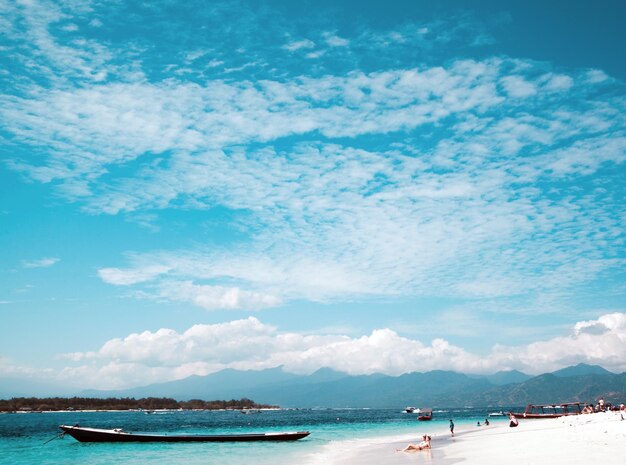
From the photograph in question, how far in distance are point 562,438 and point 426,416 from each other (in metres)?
91.2

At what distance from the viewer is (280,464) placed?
37906 millimetres

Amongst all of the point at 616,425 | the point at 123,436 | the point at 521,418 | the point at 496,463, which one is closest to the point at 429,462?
the point at 496,463

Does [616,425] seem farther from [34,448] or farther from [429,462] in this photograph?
[34,448]

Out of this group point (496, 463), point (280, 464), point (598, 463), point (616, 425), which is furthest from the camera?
point (280, 464)

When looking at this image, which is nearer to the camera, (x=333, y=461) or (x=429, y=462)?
(x=429, y=462)

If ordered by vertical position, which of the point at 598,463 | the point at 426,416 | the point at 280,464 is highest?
the point at 598,463

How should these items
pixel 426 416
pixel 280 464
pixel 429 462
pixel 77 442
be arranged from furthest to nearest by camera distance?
1. pixel 426 416
2. pixel 77 442
3. pixel 280 464
4. pixel 429 462

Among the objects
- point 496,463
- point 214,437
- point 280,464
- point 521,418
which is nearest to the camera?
point 496,463

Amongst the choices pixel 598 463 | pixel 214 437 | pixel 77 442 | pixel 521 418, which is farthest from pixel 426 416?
pixel 598 463

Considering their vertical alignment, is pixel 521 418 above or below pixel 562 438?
below

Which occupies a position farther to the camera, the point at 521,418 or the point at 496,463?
the point at 521,418

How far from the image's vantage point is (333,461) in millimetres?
38312

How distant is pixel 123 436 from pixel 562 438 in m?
50.1

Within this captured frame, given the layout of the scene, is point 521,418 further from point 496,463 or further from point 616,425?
point 496,463
